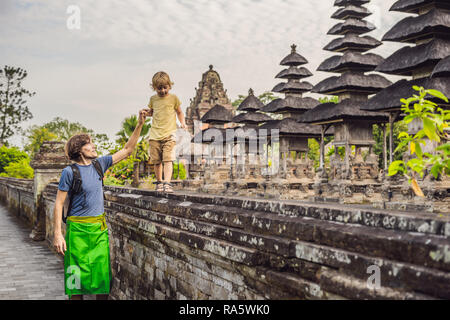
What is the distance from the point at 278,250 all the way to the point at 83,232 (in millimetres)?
1868

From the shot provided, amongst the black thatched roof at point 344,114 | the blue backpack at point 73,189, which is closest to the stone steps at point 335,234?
the blue backpack at point 73,189

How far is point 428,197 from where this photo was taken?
989cm

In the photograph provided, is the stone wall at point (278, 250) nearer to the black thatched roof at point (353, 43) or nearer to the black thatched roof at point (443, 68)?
the black thatched roof at point (443, 68)

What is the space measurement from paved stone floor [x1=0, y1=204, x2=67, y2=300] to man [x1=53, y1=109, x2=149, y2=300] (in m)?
3.33

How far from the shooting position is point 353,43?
20.0m

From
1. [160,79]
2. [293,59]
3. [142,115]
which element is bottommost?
[142,115]

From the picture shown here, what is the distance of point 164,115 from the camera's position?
5898 mm

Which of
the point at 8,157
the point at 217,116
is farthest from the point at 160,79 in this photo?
the point at 8,157

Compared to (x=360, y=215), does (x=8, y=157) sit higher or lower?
higher

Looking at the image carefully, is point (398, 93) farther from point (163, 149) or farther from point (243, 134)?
point (243, 134)

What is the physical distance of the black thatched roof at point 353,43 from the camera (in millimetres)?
20014

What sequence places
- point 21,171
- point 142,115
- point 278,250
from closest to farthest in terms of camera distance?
point 278,250 → point 142,115 → point 21,171

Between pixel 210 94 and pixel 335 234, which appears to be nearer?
pixel 335 234

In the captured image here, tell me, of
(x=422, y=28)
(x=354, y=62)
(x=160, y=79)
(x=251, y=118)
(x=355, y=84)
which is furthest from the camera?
(x=251, y=118)
